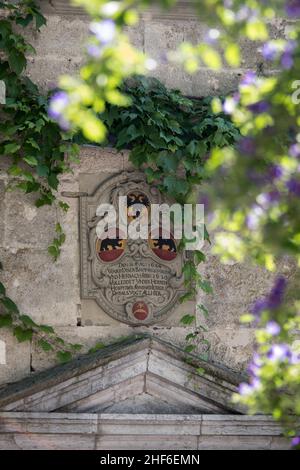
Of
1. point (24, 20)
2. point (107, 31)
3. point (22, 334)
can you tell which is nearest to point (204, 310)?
point (22, 334)

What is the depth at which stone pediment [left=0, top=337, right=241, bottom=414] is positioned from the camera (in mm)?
6941

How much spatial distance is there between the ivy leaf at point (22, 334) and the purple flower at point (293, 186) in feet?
9.41

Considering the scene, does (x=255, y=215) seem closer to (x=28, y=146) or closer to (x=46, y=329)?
(x=46, y=329)

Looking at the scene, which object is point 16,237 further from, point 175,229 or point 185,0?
point 185,0

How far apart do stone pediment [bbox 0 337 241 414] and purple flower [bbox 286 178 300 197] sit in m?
2.70

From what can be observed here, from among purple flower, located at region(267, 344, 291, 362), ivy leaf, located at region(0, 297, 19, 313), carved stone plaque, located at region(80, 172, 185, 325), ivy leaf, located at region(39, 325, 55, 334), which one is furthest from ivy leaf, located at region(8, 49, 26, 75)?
purple flower, located at region(267, 344, 291, 362)

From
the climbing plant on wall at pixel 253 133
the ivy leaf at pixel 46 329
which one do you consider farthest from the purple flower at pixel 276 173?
the ivy leaf at pixel 46 329

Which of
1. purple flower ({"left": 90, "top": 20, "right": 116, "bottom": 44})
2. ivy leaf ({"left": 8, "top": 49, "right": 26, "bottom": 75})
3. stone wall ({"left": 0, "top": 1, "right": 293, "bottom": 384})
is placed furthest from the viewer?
ivy leaf ({"left": 8, "top": 49, "right": 26, "bottom": 75})

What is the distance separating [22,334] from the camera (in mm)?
7070

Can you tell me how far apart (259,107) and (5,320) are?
2.93m

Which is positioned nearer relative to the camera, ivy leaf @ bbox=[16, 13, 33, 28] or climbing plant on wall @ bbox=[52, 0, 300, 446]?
climbing plant on wall @ bbox=[52, 0, 300, 446]

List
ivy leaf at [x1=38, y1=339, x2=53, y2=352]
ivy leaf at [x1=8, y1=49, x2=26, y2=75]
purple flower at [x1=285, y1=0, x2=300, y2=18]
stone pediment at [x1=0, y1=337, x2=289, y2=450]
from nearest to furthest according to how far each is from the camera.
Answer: purple flower at [x1=285, y1=0, x2=300, y2=18] < stone pediment at [x1=0, y1=337, x2=289, y2=450] < ivy leaf at [x1=38, y1=339, x2=53, y2=352] < ivy leaf at [x1=8, y1=49, x2=26, y2=75]

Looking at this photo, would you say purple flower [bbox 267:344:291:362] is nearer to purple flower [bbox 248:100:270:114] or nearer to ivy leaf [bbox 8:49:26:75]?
purple flower [bbox 248:100:270:114]

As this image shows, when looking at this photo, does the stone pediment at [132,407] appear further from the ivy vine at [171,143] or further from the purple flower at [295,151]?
the purple flower at [295,151]
